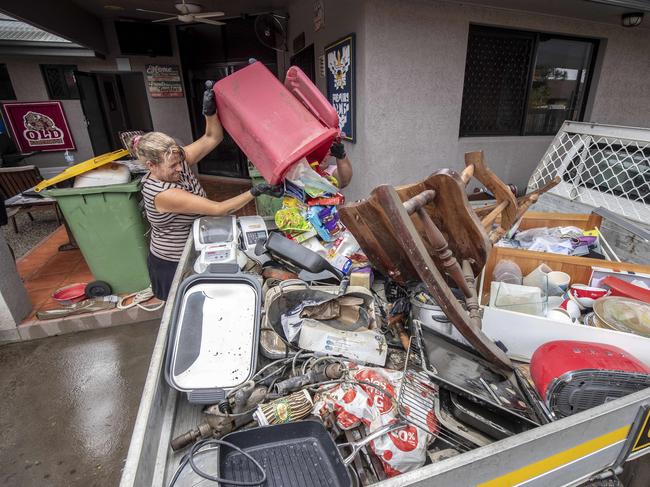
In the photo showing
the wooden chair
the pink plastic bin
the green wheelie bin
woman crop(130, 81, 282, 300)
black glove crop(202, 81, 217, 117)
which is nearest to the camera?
the pink plastic bin

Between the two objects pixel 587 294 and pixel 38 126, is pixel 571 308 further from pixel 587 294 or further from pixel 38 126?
pixel 38 126

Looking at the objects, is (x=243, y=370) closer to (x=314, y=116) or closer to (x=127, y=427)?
(x=314, y=116)

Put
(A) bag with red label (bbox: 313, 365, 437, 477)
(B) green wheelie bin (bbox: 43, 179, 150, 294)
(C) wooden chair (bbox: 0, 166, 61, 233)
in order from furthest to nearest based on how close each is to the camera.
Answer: (C) wooden chair (bbox: 0, 166, 61, 233), (B) green wheelie bin (bbox: 43, 179, 150, 294), (A) bag with red label (bbox: 313, 365, 437, 477)

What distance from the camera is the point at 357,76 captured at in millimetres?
3420

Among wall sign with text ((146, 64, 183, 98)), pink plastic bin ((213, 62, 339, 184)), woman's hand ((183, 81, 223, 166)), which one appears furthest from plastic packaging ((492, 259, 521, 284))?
wall sign with text ((146, 64, 183, 98))

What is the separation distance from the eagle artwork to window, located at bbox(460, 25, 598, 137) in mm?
1416

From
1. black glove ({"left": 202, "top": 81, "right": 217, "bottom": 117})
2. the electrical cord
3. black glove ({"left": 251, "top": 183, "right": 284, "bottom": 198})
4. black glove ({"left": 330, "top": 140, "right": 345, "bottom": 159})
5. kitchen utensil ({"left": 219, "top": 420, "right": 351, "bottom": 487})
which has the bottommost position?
kitchen utensil ({"left": 219, "top": 420, "right": 351, "bottom": 487})

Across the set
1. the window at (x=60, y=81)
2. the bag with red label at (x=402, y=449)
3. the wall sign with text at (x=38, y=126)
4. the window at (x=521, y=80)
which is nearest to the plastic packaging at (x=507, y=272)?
the bag with red label at (x=402, y=449)

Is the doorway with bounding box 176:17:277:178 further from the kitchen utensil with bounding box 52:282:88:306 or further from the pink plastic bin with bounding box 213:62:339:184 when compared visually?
the pink plastic bin with bounding box 213:62:339:184

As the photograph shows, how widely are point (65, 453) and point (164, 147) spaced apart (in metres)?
1.84

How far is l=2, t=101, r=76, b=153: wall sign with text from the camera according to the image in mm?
5992

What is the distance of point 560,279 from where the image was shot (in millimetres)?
1335

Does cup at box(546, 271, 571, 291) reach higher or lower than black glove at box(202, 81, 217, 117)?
lower

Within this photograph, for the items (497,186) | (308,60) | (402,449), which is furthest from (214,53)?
(402,449)
